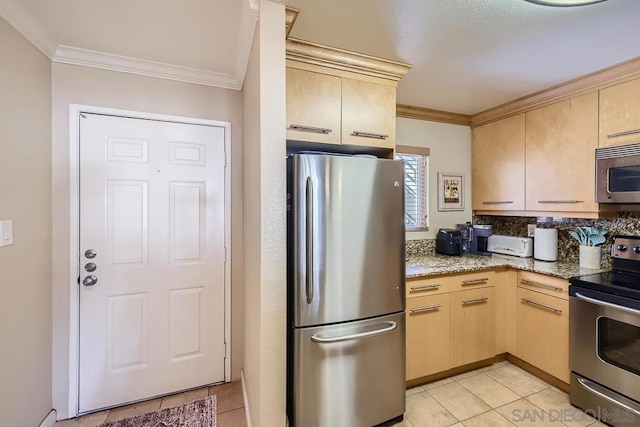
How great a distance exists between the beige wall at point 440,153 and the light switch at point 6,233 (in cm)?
282

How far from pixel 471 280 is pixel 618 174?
49.1 inches

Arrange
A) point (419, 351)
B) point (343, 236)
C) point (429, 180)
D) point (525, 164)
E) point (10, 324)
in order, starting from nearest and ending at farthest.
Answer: point (10, 324)
point (343, 236)
point (419, 351)
point (525, 164)
point (429, 180)

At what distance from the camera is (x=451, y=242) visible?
271 centimetres

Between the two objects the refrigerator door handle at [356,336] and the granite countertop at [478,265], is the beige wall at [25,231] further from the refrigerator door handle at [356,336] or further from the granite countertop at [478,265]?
the granite countertop at [478,265]

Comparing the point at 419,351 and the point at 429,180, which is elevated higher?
the point at 429,180

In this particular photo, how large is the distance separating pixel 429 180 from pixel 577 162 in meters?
1.13

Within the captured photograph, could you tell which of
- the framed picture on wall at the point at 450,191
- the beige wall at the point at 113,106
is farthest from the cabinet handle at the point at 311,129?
the framed picture on wall at the point at 450,191

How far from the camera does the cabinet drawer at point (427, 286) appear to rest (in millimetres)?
2066

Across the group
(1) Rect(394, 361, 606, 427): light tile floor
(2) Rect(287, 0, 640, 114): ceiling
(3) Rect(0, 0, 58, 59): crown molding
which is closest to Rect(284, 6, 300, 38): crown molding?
(2) Rect(287, 0, 640, 114): ceiling

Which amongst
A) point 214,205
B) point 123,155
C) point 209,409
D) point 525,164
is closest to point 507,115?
point 525,164

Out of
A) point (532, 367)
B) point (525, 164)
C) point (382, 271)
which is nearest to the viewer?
point (382, 271)

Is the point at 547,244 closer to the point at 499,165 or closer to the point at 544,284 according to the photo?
the point at 544,284

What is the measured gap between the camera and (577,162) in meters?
2.22

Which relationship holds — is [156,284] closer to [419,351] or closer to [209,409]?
[209,409]
